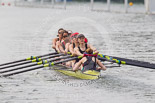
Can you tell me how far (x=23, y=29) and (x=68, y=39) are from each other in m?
17.8

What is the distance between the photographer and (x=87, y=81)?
49.3ft

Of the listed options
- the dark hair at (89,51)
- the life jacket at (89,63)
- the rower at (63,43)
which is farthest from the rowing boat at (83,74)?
the rower at (63,43)

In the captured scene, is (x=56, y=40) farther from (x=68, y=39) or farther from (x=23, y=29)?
(x=23, y=29)

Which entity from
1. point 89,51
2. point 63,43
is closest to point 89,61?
point 89,51

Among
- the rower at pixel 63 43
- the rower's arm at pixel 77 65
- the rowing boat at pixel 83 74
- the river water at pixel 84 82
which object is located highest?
the rower at pixel 63 43

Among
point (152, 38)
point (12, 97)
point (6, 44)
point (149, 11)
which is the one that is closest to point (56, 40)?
point (12, 97)

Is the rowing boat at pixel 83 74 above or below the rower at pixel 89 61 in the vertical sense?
below

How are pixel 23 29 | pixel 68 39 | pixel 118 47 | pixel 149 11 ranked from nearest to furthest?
1. pixel 68 39
2. pixel 118 47
3. pixel 23 29
4. pixel 149 11

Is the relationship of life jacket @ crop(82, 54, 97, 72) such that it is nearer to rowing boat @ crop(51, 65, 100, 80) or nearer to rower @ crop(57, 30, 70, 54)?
rowing boat @ crop(51, 65, 100, 80)

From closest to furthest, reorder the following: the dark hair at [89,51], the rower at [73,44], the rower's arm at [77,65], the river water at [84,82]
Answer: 1. the river water at [84,82]
2. the dark hair at [89,51]
3. the rower's arm at [77,65]
4. the rower at [73,44]

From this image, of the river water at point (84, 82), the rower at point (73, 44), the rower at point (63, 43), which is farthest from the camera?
the rower at point (63, 43)

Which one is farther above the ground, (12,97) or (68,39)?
(68,39)

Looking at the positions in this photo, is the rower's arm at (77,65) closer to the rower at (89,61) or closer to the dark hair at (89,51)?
the rower at (89,61)

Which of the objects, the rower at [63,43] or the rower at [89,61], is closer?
the rower at [89,61]
